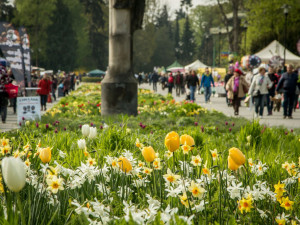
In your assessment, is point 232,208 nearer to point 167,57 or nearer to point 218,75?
point 218,75

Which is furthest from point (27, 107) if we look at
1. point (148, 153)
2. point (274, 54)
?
point (274, 54)

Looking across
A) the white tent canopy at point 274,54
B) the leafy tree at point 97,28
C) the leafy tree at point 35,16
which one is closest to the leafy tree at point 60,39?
the leafy tree at point 35,16

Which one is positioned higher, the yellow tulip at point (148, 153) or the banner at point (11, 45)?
the banner at point (11, 45)

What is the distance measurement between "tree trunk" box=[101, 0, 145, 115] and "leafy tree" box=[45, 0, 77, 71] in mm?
64027

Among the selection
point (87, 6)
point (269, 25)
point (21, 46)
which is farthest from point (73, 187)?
point (87, 6)

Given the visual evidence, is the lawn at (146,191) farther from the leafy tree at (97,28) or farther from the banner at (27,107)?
the leafy tree at (97,28)

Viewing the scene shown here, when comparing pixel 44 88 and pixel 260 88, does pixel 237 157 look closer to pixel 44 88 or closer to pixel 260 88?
pixel 260 88

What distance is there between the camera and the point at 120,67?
10.5m

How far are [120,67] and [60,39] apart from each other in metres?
65.3

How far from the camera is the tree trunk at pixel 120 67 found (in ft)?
33.8

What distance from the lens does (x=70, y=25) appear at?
74.2 metres

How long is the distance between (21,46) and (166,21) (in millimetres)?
117600

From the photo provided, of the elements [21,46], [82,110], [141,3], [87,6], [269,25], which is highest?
[87,6]

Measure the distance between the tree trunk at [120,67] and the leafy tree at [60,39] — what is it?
210 feet
